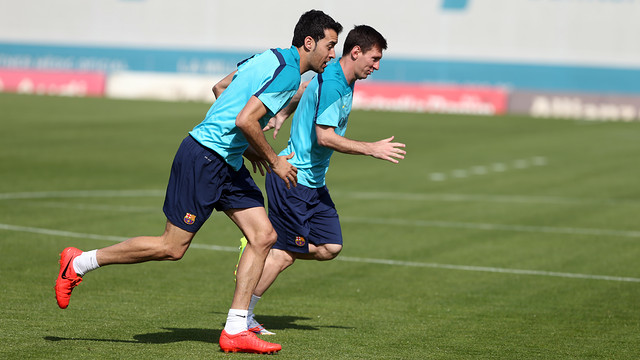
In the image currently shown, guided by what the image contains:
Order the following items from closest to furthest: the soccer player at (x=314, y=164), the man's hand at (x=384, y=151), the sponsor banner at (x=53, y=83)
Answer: the man's hand at (x=384, y=151), the soccer player at (x=314, y=164), the sponsor banner at (x=53, y=83)

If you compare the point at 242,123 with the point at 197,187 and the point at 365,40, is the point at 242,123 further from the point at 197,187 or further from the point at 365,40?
the point at 365,40

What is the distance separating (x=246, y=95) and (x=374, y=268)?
460 centimetres

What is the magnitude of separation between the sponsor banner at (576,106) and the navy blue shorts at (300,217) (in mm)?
34509

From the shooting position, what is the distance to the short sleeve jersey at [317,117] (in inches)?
301

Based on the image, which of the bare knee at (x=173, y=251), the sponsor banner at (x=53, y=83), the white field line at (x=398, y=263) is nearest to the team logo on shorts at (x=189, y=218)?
the bare knee at (x=173, y=251)

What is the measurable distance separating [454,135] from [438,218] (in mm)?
16961

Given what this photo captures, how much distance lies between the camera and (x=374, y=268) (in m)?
11.2

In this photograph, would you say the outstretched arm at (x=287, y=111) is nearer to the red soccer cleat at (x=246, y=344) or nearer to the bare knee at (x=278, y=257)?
the bare knee at (x=278, y=257)

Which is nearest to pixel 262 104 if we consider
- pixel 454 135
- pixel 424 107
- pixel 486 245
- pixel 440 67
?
pixel 486 245

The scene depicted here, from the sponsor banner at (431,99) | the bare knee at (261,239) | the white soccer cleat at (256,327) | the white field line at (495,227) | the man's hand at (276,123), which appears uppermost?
the man's hand at (276,123)

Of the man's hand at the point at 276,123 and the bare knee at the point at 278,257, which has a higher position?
the man's hand at the point at 276,123

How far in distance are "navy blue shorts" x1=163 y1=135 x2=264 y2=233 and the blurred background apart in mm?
35908

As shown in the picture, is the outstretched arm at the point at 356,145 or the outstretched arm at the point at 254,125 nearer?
the outstretched arm at the point at 254,125

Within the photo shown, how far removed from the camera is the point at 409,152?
26.8 metres
